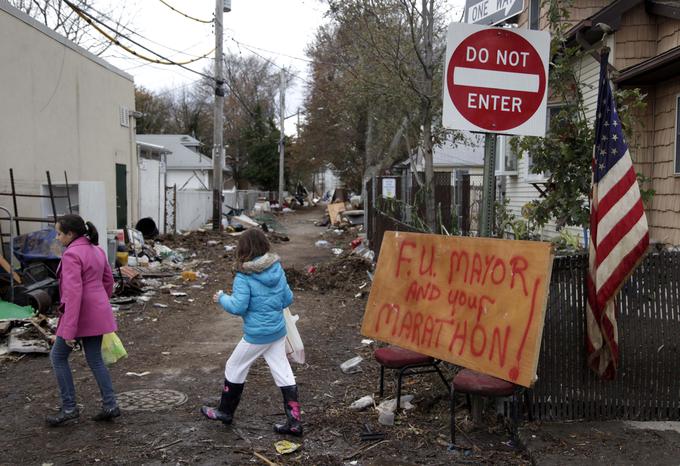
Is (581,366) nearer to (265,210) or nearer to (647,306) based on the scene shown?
(647,306)

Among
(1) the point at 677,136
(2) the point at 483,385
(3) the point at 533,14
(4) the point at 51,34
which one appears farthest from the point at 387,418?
(4) the point at 51,34

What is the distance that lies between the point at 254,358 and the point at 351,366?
1.85 m

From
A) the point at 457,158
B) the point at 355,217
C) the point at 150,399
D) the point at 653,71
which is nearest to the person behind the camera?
the point at 150,399

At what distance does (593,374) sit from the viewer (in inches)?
168

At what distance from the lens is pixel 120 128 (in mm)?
17375

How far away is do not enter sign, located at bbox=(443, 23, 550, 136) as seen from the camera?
4.16m

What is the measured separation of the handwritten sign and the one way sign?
1480 millimetres

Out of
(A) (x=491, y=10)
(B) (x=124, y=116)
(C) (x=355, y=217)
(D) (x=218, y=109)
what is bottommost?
(C) (x=355, y=217)

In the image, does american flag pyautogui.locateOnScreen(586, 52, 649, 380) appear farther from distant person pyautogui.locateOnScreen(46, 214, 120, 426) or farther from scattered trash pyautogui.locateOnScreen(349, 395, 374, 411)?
distant person pyautogui.locateOnScreen(46, 214, 120, 426)

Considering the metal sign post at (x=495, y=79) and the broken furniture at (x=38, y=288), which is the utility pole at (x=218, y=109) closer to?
the broken furniture at (x=38, y=288)

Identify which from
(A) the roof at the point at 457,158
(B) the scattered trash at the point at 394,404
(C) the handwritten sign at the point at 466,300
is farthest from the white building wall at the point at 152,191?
(B) the scattered trash at the point at 394,404

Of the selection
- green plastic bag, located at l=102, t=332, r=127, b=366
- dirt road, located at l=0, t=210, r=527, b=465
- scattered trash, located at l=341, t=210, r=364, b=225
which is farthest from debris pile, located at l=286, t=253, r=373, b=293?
scattered trash, located at l=341, t=210, r=364, b=225

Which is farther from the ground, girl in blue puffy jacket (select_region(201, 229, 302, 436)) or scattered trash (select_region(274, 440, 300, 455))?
girl in blue puffy jacket (select_region(201, 229, 302, 436))

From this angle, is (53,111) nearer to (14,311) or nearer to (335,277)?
(14,311)
